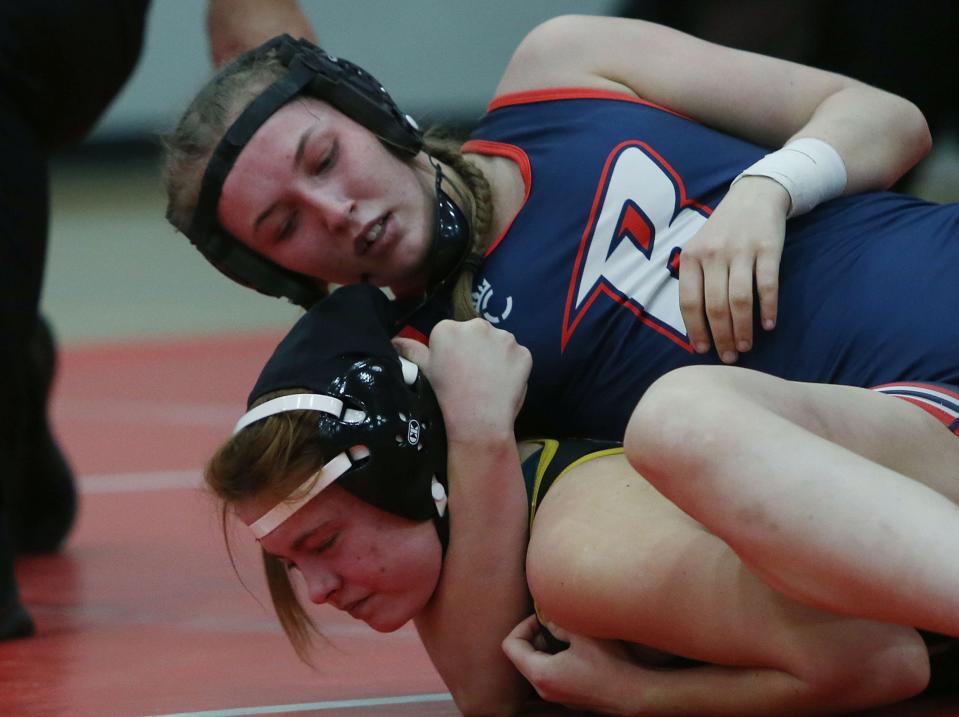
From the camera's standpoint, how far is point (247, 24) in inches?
129

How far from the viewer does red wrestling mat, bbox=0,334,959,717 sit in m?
2.47

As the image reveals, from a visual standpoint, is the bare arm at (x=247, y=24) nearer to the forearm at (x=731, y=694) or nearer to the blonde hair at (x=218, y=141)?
the blonde hair at (x=218, y=141)

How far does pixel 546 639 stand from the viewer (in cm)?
225

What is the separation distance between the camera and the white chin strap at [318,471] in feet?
7.09

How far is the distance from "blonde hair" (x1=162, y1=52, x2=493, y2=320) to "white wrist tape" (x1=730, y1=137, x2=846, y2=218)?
0.46 m

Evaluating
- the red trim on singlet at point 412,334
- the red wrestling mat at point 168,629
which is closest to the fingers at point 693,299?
the red trim on singlet at point 412,334

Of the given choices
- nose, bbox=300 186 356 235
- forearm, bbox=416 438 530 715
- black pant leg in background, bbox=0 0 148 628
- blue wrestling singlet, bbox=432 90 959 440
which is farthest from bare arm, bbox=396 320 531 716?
black pant leg in background, bbox=0 0 148 628

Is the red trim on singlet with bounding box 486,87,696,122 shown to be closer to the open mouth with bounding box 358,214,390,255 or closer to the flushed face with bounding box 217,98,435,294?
the flushed face with bounding box 217,98,435,294

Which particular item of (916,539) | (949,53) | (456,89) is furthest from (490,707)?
(456,89)

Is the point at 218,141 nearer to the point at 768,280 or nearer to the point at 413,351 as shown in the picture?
the point at 413,351

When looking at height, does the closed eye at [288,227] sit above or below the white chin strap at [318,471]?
above

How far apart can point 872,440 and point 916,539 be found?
0.95ft

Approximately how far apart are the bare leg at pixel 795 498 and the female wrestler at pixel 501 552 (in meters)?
0.02

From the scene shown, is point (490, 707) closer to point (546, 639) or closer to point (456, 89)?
point (546, 639)
